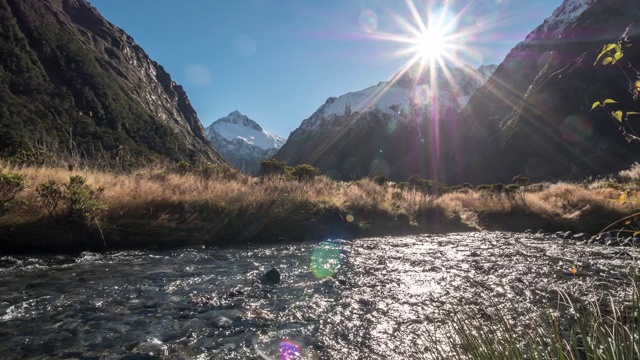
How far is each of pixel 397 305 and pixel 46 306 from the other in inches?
200

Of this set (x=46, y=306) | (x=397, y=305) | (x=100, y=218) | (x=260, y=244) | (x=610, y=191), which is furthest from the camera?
(x=610, y=191)

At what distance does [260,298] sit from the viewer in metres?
5.89

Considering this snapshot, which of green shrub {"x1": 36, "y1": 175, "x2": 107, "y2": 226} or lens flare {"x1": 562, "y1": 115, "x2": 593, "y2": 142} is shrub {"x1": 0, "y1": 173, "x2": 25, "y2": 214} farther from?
lens flare {"x1": 562, "y1": 115, "x2": 593, "y2": 142}

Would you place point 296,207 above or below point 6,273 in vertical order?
above

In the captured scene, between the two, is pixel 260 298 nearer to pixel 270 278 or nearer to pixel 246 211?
pixel 270 278

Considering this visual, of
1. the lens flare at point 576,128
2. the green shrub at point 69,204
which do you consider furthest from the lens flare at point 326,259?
the lens flare at point 576,128

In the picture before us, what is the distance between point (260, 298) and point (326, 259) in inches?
137

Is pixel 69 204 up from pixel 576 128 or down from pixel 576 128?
down

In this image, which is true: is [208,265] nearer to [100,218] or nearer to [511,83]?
[100,218]

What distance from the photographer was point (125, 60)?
17600cm

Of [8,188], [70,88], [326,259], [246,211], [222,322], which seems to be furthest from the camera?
[70,88]

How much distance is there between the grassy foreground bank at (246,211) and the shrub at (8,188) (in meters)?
0.07

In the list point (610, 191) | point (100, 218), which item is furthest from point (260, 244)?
point (610, 191)

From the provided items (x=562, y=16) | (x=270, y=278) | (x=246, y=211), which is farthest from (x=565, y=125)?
(x=270, y=278)
